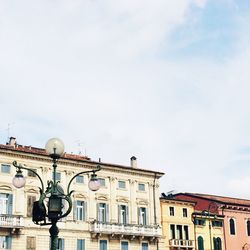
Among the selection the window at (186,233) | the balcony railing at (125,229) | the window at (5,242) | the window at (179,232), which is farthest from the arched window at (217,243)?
the window at (5,242)

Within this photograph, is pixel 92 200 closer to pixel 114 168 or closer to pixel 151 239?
pixel 114 168

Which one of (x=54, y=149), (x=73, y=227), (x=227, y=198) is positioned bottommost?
(x=54, y=149)

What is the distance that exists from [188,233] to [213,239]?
3.35m

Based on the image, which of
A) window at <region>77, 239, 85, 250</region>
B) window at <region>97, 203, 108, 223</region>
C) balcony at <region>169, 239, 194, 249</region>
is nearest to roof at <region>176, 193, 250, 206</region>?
balcony at <region>169, 239, 194, 249</region>

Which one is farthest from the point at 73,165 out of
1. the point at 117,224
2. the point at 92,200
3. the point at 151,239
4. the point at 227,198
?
the point at 227,198

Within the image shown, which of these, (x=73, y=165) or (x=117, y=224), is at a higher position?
(x=73, y=165)

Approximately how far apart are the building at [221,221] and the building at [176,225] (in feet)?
3.76

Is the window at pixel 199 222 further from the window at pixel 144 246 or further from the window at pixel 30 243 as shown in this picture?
the window at pixel 30 243

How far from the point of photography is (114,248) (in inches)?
1895

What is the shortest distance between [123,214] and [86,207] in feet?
13.3

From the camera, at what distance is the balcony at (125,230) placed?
47.3 meters

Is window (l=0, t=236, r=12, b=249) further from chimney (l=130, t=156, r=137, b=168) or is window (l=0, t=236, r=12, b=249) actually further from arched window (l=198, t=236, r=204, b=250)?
arched window (l=198, t=236, r=204, b=250)

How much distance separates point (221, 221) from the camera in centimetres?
5653

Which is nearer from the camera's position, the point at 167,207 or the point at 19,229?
the point at 19,229
